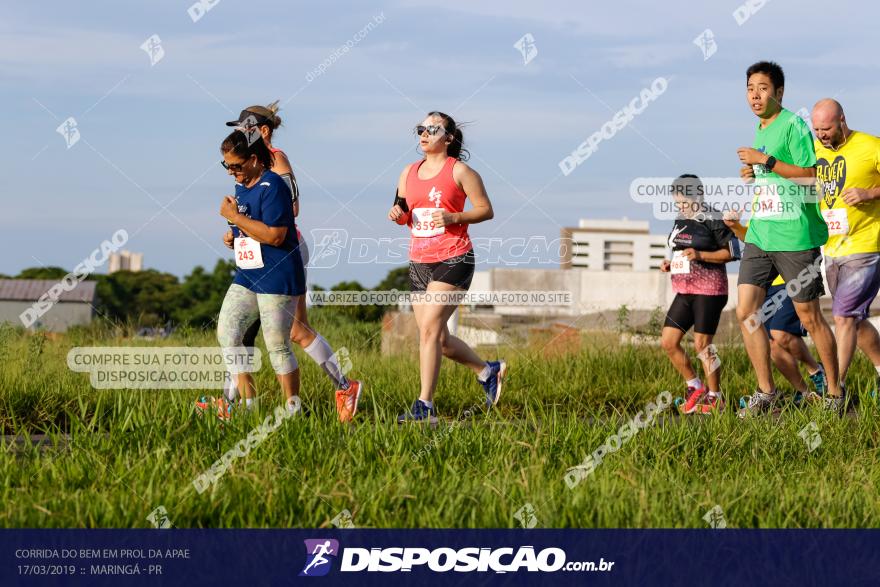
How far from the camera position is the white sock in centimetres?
691

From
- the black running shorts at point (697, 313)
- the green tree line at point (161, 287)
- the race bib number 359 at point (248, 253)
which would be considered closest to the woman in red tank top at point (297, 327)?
the race bib number 359 at point (248, 253)

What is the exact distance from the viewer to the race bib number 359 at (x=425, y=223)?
709 cm

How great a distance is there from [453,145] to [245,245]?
5.36 feet

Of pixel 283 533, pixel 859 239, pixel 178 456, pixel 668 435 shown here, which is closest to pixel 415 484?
pixel 283 533

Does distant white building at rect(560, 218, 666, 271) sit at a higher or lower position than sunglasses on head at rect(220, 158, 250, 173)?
higher

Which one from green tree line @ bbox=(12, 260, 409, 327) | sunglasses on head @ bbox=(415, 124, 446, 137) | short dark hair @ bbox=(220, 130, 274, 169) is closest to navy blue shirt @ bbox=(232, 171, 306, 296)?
short dark hair @ bbox=(220, 130, 274, 169)

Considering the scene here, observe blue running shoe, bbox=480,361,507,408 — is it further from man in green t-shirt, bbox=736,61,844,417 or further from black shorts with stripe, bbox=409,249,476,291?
man in green t-shirt, bbox=736,61,844,417

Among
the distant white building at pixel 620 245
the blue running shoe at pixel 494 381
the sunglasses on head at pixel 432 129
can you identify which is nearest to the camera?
the sunglasses on head at pixel 432 129

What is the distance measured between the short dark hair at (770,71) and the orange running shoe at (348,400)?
11.1ft

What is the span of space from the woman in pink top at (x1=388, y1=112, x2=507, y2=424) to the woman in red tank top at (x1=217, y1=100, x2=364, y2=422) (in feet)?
1.49

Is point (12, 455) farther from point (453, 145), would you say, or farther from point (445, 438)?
point (453, 145)

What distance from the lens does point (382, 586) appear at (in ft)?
12.4

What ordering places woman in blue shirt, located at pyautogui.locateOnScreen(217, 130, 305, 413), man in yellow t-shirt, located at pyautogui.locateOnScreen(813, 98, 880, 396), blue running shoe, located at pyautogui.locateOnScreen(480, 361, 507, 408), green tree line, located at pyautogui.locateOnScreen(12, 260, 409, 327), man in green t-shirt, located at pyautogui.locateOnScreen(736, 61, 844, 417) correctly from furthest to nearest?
green tree line, located at pyautogui.locateOnScreen(12, 260, 409, 327)
blue running shoe, located at pyautogui.locateOnScreen(480, 361, 507, 408)
man in yellow t-shirt, located at pyautogui.locateOnScreen(813, 98, 880, 396)
man in green t-shirt, located at pyautogui.locateOnScreen(736, 61, 844, 417)
woman in blue shirt, located at pyautogui.locateOnScreen(217, 130, 305, 413)

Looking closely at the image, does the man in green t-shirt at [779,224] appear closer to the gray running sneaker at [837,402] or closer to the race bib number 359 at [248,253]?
the gray running sneaker at [837,402]
